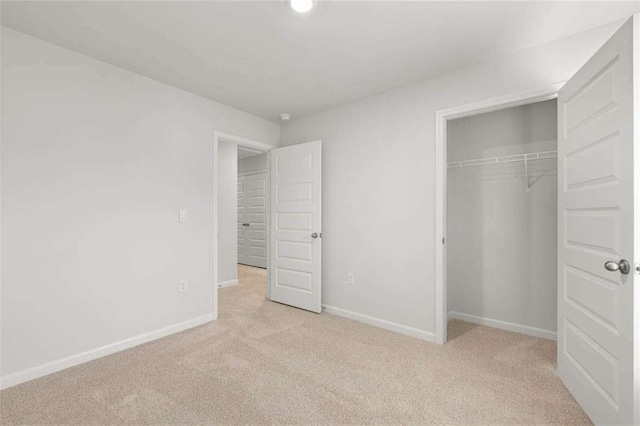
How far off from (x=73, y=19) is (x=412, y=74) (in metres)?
2.57

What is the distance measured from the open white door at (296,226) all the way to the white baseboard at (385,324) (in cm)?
21

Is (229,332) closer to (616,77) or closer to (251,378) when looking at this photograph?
(251,378)

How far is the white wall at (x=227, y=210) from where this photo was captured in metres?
5.00

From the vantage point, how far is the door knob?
1.44m

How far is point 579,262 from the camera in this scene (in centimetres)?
187

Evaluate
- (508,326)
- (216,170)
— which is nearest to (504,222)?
(508,326)

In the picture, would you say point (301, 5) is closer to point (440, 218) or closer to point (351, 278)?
point (440, 218)

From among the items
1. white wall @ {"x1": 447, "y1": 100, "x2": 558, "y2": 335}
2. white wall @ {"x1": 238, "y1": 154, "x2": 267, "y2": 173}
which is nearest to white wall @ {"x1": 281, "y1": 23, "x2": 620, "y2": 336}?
white wall @ {"x1": 447, "y1": 100, "x2": 558, "y2": 335}

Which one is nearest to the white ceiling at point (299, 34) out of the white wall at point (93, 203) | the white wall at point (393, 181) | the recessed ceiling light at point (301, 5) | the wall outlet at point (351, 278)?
the recessed ceiling light at point (301, 5)

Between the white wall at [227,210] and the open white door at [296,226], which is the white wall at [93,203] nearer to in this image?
the open white door at [296,226]

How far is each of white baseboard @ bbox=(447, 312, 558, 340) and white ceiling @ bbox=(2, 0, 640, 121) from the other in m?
2.49

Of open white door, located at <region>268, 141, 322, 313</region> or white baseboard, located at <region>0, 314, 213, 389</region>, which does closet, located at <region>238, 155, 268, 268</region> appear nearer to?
open white door, located at <region>268, 141, 322, 313</region>

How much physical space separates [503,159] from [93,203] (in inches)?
148

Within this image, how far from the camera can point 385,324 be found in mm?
3145
